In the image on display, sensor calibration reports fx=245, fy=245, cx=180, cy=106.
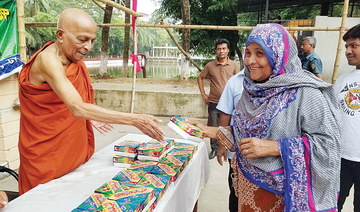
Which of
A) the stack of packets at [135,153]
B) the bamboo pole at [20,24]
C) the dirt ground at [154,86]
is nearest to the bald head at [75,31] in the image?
the stack of packets at [135,153]

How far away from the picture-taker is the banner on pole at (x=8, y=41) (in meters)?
2.74

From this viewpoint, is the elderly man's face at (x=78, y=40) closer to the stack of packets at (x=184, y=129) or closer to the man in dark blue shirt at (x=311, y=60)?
the stack of packets at (x=184, y=129)

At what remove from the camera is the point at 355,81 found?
5.38 ft

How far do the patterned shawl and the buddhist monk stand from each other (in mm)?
597

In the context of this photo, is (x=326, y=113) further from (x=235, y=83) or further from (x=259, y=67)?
(x=235, y=83)

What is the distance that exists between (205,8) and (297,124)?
10.3 metres

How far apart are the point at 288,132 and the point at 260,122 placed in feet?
0.42

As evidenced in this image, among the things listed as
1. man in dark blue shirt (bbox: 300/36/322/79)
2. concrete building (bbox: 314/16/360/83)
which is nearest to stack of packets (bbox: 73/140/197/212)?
man in dark blue shirt (bbox: 300/36/322/79)

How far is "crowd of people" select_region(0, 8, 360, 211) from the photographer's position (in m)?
1.07

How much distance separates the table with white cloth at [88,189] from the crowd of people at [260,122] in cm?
9

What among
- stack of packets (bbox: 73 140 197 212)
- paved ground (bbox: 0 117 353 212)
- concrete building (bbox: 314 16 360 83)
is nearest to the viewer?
stack of packets (bbox: 73 140 197 212)

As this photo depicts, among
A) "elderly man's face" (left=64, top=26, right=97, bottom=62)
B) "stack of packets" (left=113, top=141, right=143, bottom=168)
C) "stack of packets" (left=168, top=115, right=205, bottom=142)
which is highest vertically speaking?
"elderly man's face" (left=64, top=26, right=97, bottom=62)

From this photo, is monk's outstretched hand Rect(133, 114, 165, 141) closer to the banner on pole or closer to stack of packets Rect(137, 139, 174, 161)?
stack of packets Rect(137, 139, 174, 161)

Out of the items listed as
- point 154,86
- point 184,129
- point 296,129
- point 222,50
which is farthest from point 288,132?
point 154,86
